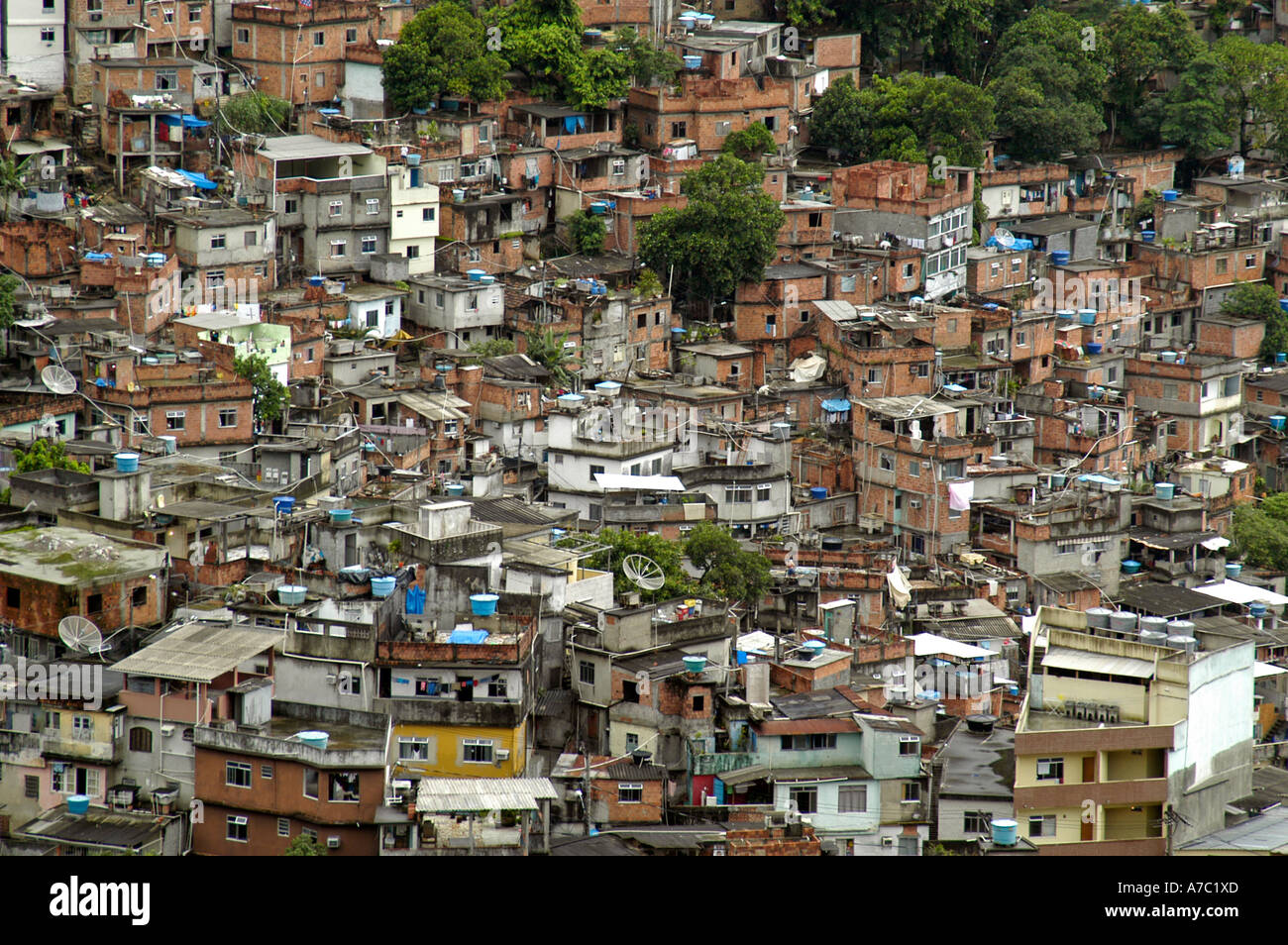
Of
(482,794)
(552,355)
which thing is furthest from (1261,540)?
(482,794)

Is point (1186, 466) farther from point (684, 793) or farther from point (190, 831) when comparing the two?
point (190, 831)

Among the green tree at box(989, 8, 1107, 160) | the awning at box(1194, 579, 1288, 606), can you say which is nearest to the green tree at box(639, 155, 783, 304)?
the green tree at box(989, 8, 1107, 160)

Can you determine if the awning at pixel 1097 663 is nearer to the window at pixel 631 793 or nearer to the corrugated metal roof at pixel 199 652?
the window at pixel 631 793

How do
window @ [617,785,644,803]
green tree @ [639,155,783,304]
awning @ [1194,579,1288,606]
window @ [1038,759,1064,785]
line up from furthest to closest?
green tree @ [639,155,783,304], awning @ [1194,579,1288,606], window @ [617,785,644,803], window @ [1038,759,1064,785]

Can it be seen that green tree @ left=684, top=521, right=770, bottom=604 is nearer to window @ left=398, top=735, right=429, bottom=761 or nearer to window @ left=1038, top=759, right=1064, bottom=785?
window @ left=398, top=735, right=429, bottom=761

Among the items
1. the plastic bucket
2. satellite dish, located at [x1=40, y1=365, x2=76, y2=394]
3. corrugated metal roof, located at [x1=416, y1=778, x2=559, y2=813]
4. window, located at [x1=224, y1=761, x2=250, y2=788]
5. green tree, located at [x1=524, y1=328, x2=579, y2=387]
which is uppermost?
satellite dish, located at [x1=40, y1=365, x2=76, y2=394]

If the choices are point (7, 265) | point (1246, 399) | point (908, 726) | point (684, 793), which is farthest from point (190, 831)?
point (1246, 399)
